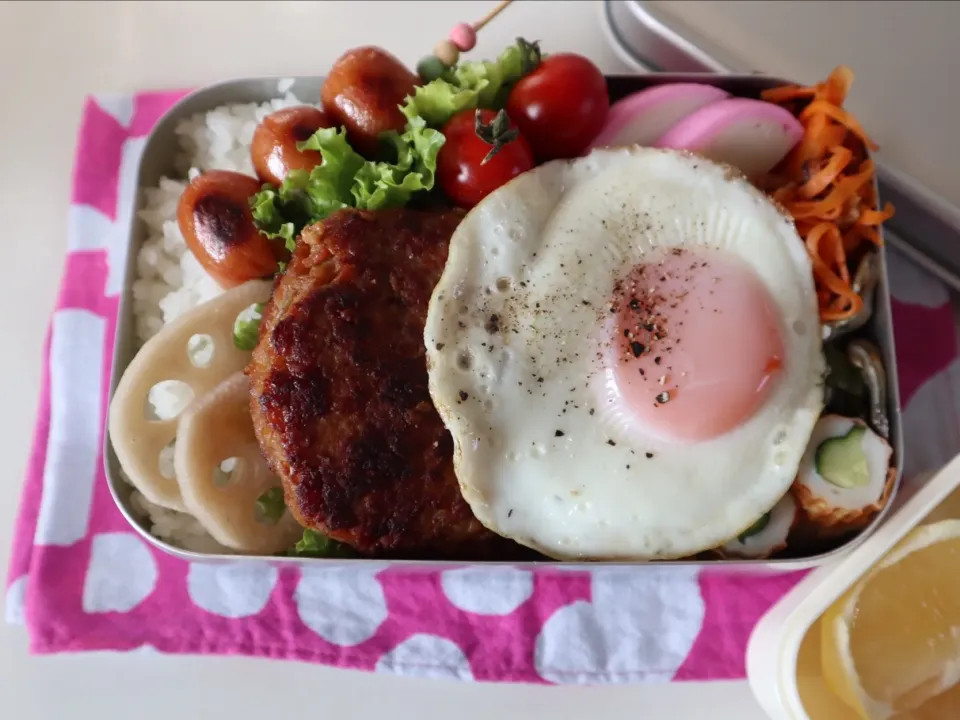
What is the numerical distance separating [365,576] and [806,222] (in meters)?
1.10

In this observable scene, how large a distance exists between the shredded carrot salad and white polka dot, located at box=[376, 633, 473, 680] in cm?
95

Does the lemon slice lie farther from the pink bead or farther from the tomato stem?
the pink bead

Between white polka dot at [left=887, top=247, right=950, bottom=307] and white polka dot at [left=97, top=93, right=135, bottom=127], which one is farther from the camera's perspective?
white polka dot at [left=97, top=93, right=135, bottom=127]

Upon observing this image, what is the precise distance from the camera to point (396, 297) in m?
1.44

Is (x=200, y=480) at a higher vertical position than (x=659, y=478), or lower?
lower

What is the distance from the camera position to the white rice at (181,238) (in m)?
1.67

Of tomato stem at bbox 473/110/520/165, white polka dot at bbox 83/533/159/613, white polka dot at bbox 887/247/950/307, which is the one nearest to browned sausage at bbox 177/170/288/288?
tomato stem at bbox 473/110/520/165

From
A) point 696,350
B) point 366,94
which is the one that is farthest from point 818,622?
point 366,94

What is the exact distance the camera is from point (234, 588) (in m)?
1.59

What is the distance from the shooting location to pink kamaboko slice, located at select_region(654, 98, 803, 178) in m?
1.53

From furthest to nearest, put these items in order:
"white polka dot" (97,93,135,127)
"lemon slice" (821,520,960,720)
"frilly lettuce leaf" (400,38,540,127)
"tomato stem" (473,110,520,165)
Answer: "white polka dot" (97,93,135,127) < "frilly lettuce leaf" (400,38,540,127) < "tomato stem" (473,110,520,165) < "lemon slice" (821,520,960,720)

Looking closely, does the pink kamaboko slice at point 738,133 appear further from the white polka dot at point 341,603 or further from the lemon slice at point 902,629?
the white polka dot at point 341,603

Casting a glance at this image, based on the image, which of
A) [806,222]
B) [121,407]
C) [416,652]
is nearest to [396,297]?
[121,407]

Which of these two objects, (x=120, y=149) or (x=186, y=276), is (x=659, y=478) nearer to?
(x=186, y=276)
